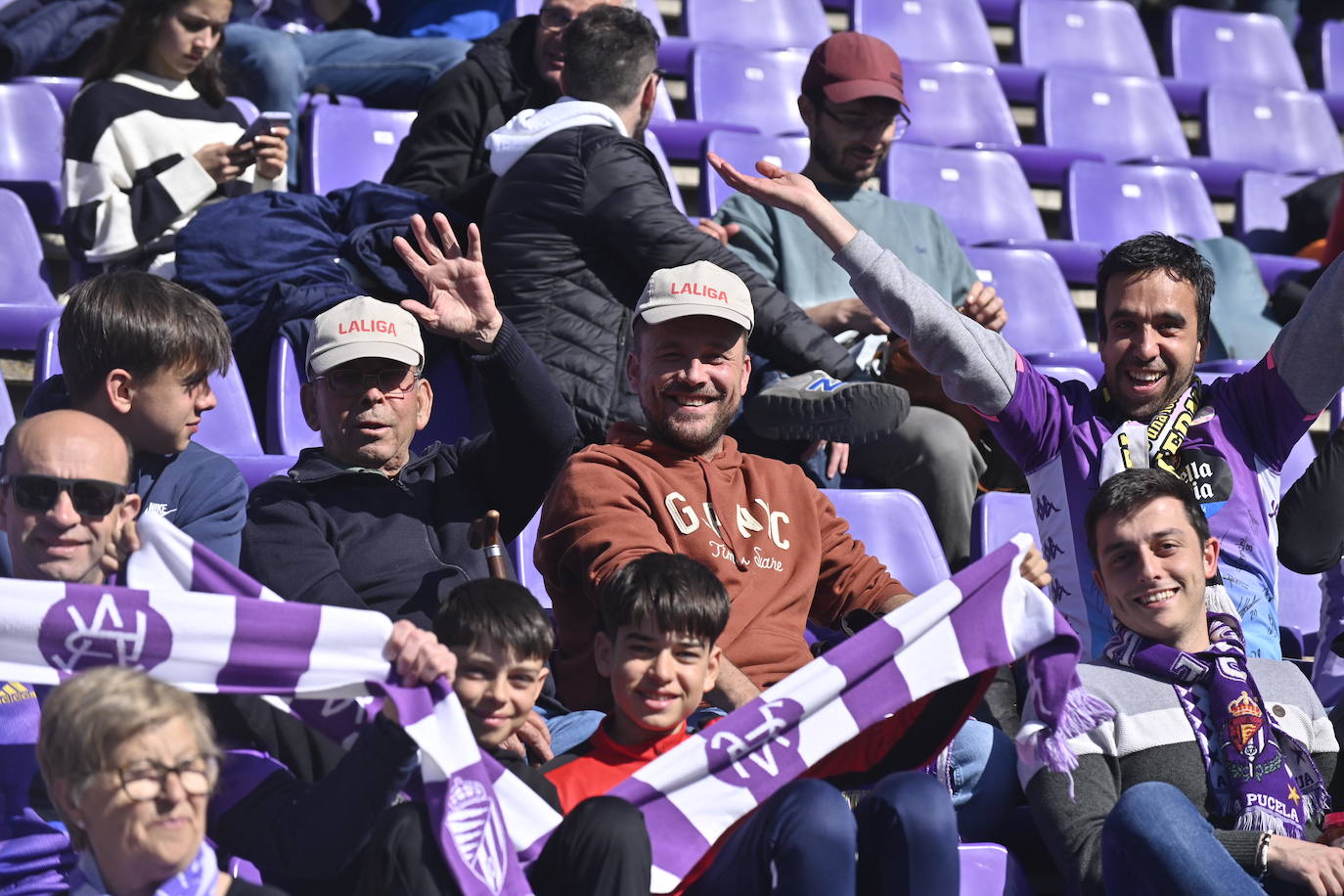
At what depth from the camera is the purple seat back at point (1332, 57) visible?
8102 millimetres

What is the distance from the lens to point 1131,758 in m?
2.88

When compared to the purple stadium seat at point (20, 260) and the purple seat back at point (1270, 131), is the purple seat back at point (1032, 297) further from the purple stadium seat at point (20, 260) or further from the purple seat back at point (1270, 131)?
the purple stadium seat at point (20, 260)

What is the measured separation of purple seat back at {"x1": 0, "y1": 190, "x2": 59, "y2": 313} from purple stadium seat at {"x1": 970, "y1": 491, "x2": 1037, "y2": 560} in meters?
2.20

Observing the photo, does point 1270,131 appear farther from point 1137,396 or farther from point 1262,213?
point 1137,396

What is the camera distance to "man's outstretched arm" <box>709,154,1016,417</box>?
321 cm

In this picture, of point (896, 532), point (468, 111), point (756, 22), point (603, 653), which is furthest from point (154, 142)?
point (756, 22)

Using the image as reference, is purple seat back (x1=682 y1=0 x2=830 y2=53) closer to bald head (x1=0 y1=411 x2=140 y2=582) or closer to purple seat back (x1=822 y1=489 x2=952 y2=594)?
purple seat back (x1=822 y1=489 x2=952 y2=594)

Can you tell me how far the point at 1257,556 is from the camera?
3311mm

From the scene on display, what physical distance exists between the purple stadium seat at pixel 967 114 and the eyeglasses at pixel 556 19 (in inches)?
83.3

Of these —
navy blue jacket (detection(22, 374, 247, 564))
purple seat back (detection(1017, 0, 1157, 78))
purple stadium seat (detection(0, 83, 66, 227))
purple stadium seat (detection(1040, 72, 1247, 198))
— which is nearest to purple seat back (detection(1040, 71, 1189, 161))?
purple stadium seat (detection(1040, 72, 1247, 198))

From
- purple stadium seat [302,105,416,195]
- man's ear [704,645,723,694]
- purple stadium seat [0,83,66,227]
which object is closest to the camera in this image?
man's ear [704,645,723,694]

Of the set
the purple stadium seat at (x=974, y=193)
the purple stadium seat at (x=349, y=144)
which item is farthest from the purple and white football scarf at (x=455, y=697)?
the purple stadium seat at (x=974, y=193)

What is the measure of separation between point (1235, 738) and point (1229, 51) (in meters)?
5.68

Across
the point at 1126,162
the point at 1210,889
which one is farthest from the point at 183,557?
the point at 1126,162
